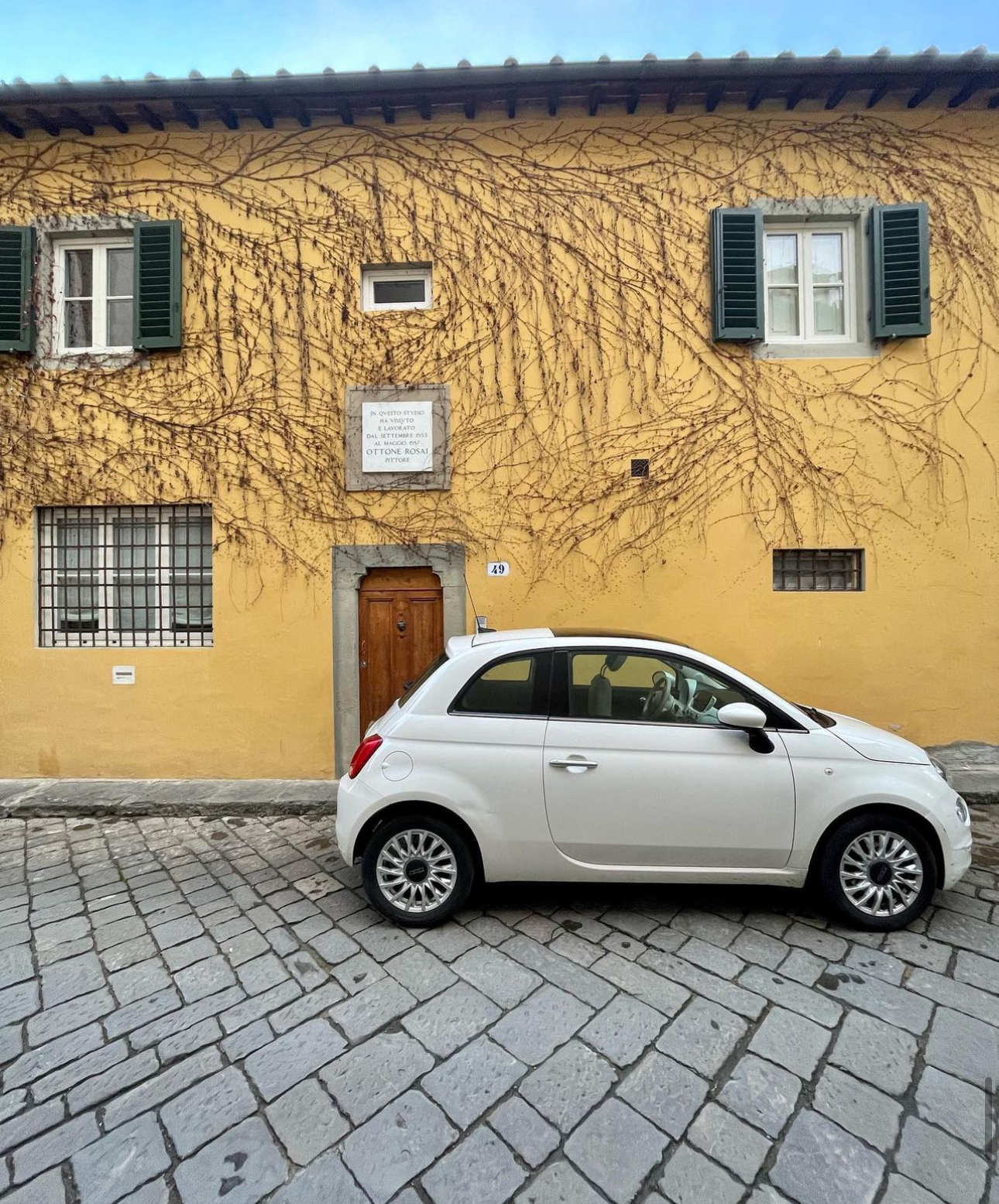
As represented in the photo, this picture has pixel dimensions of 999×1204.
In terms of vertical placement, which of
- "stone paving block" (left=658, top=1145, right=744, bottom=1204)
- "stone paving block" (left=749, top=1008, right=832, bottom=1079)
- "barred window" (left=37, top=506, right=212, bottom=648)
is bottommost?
"stone paving block" (left=658, top=1145, right=744, bottom=1204)

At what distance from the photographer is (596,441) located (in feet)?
19.1

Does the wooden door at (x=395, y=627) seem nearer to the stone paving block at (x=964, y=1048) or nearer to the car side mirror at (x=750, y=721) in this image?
the car side mirror at (x=750, y=721)

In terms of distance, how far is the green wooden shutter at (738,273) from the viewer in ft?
18.8

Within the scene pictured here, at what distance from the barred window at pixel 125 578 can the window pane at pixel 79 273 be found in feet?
7.75

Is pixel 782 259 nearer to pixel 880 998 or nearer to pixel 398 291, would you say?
pixel 398 291

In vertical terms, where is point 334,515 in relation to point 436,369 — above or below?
below

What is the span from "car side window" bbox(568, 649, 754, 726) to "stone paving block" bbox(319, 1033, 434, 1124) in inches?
67.3

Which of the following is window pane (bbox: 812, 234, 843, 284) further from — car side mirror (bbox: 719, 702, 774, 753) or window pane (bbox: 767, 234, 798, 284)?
car side mirror (bbox: 719, 702, 774, 753)

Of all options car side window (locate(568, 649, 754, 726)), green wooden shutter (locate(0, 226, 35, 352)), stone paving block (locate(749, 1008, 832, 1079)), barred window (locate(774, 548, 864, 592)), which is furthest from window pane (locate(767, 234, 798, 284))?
green wooden shutter (locate(0, 226, 35, 352))

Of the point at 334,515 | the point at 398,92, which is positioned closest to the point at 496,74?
the point at 398,92

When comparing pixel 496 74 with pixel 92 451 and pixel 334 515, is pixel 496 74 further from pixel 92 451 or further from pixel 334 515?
pixel 92 451

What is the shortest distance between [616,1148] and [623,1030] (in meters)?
Answer: 0.54

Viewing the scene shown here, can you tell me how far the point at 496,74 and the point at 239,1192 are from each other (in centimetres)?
A: 781

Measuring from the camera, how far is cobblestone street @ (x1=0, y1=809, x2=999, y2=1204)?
186cm
